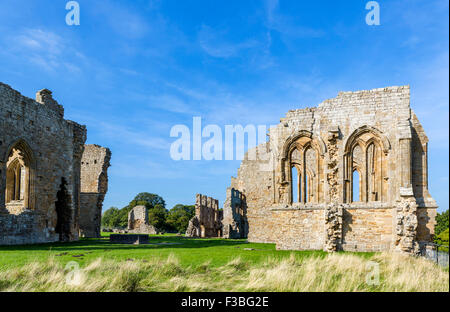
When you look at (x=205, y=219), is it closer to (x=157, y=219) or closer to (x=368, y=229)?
(x=157, y=219)

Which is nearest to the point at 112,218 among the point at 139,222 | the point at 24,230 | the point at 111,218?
the point at 111,218

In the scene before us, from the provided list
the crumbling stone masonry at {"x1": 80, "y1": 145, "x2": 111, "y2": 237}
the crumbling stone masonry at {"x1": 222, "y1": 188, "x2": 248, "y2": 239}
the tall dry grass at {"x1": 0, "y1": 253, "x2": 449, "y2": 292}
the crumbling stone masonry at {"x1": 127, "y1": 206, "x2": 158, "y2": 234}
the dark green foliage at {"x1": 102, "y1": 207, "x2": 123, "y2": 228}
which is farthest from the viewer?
the dark green foliage at {"x1": 102, "y1": 207, "x2": 123, "y2": 228}

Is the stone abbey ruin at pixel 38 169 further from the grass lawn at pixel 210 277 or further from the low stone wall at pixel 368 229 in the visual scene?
the low stone wall at pixel 368 229

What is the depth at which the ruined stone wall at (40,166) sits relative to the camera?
58.3 feet

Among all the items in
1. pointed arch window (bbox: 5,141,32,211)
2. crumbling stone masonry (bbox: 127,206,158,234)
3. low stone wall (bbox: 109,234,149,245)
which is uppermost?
pointed arch window (bbox: 5,141,32,211)

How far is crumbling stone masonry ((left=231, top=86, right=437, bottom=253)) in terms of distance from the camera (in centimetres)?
1591

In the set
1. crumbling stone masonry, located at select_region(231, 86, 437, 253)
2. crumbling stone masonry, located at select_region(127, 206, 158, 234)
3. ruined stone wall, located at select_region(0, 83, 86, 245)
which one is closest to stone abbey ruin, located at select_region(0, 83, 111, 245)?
ruined stone wall, located at select_region(0, 83, 86, 245)

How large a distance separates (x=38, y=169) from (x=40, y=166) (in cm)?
22

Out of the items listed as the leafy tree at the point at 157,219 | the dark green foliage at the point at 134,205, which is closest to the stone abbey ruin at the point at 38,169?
the leafy tree at the point at 157,219

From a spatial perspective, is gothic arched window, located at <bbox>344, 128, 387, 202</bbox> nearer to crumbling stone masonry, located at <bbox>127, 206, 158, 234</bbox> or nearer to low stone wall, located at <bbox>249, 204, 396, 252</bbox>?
low stone wall, located at <bbox>249, 204, 396, 252</bbox>

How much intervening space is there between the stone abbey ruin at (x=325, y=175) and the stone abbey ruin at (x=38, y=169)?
0.05 m

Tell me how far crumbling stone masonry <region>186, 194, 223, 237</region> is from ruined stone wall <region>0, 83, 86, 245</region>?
560 inches

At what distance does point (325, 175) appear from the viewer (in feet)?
56.6
